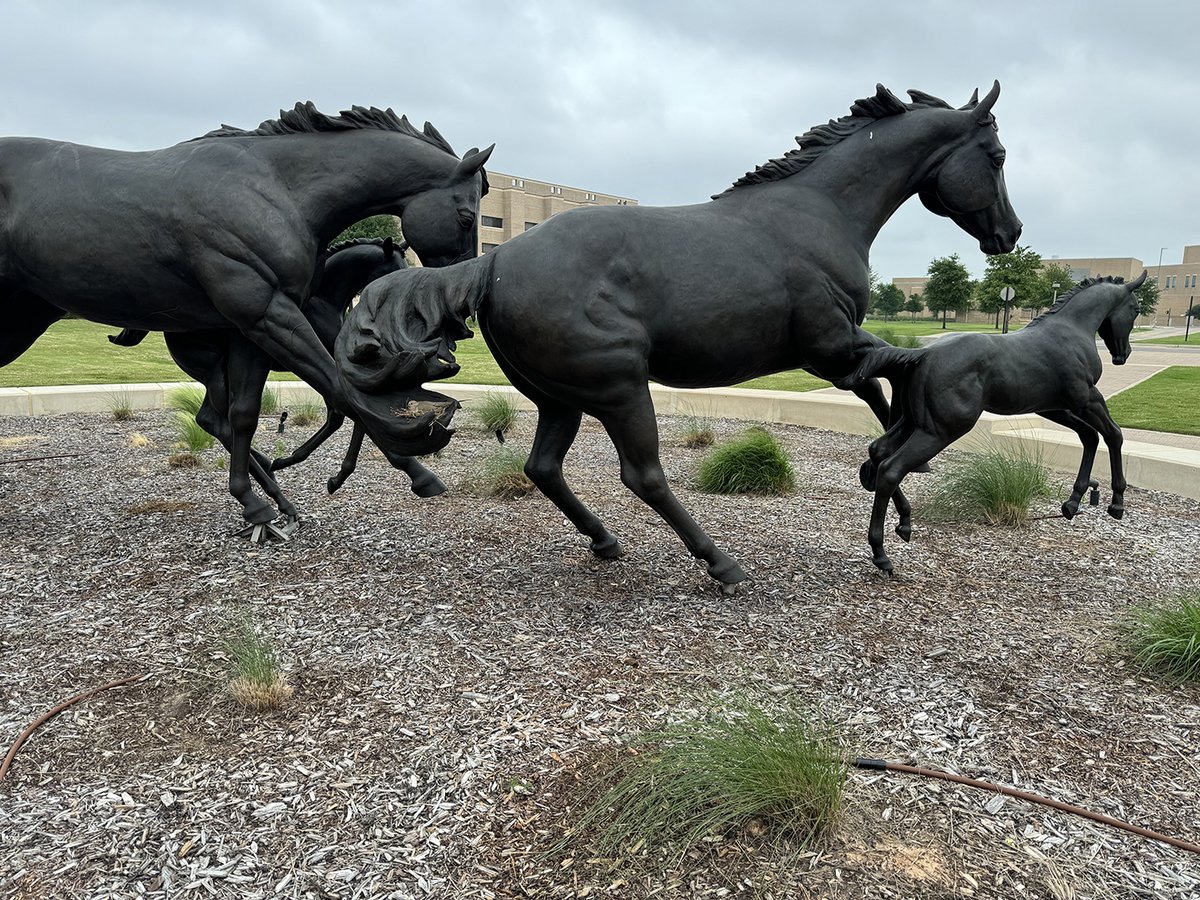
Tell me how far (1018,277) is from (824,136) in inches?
1614

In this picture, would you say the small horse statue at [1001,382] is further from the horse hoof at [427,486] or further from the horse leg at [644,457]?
the horse hoof at [427,486]

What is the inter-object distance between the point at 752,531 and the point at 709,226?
7.40 ft

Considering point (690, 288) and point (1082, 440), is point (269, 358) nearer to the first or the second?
point (690, 288)

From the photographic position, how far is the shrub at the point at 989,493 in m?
5.46

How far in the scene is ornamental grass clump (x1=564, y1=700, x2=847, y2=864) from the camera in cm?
213

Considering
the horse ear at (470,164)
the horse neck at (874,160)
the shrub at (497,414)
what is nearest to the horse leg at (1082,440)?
the horse neck at (874,160)

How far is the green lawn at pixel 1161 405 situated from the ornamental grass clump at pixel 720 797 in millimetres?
8996

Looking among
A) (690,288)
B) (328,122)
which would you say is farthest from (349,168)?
(690,288)

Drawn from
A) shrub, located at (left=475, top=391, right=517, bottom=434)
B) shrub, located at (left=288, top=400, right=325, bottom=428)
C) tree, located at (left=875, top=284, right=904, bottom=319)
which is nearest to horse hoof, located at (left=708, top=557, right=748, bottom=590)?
shrub, located at (left=475, top=391, right=517, bottom=434)

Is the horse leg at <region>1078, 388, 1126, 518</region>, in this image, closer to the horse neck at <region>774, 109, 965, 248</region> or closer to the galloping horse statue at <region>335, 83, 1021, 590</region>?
the galloping horse statue at <region>335, 83, 1021, 590</region>

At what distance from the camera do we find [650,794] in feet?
7.20

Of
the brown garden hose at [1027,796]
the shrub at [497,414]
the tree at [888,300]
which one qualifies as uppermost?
the tree at [888,300]

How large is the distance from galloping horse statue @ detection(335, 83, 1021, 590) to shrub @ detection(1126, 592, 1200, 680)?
5.03 feet

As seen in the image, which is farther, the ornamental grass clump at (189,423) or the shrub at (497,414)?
the shrub at (497,414)
